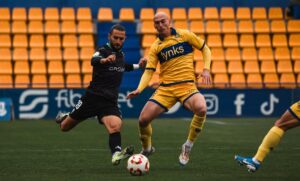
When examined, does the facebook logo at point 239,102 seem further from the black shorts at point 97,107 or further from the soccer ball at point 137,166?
the soccer ball at point 137,166

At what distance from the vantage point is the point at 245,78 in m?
26.9

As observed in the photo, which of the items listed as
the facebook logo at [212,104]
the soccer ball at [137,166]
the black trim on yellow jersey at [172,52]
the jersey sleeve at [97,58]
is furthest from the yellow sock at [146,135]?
the facebook logo at [212,104]

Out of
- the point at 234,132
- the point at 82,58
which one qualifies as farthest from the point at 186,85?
the point at 82,58

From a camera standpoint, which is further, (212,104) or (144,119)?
(212,104)

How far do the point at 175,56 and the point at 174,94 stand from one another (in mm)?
581

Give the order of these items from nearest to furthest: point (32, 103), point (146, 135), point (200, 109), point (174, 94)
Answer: point (200, 109), point (174, 94), point (146, 135), point (32, 103)

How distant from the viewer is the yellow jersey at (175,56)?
11.6m

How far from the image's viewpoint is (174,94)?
11.6m

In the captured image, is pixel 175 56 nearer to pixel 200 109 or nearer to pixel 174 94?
pixel 174 94

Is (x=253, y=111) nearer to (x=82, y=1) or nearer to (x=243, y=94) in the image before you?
(x=243, y=94)

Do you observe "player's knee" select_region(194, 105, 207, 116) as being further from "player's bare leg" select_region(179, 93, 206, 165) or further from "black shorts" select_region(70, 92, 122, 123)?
"black shorts" select_region(70, 92, 122, 123)

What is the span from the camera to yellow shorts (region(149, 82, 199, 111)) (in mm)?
11594

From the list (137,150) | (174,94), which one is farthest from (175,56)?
(137,150)

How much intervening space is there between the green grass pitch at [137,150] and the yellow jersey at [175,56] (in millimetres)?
1364
